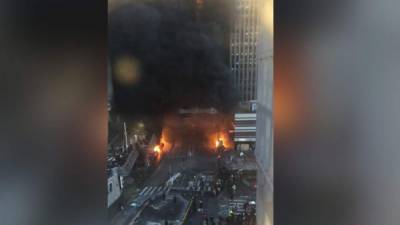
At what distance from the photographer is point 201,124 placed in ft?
5.76

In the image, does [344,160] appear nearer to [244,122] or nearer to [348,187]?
[348,187]

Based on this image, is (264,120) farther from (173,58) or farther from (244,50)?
(173,58)

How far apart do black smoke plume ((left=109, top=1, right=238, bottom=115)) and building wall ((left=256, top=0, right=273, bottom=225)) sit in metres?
0.21

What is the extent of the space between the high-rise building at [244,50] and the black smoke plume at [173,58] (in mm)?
46

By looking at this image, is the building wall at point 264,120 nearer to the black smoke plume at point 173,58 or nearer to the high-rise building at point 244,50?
the high-rise building at point 244,50

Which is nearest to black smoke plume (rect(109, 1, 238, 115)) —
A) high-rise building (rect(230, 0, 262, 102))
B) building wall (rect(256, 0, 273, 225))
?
high-rise building (rect(230, 0, 262, 102))

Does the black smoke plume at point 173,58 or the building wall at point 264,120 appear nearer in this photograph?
the building wall at point 264,120

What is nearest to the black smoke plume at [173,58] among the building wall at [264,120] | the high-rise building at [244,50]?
the high-rise building at [244,50]

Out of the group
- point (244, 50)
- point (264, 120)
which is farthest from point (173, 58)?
point (264, 120)

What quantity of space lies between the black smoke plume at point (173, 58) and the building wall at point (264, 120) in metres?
0.21

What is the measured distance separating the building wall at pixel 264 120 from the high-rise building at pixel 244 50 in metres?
0.07

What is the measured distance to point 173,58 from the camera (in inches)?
68.4

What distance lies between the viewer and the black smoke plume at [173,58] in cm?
169

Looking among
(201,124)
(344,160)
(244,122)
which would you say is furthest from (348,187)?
(201,124)
